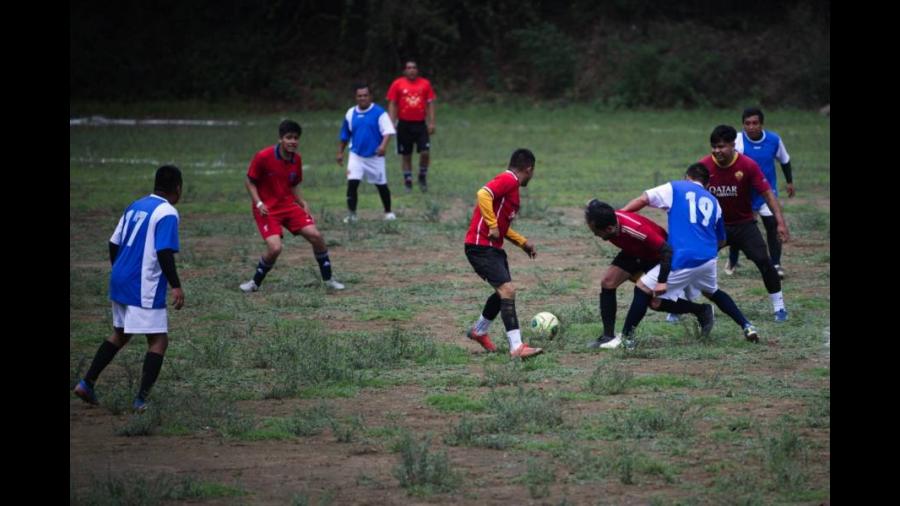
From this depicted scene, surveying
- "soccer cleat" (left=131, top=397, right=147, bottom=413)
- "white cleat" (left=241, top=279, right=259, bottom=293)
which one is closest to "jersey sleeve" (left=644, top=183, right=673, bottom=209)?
"soccer cleat" (left=131, top=397, right=147, bottom=413)

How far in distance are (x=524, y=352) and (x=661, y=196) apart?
5.21ft

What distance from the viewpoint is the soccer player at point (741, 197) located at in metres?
10.7

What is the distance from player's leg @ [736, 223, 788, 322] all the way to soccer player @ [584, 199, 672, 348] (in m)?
1.56

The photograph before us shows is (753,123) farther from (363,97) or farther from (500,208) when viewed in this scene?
(363,97)

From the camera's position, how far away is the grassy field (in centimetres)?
641

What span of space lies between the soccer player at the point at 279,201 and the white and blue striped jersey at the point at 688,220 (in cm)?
400

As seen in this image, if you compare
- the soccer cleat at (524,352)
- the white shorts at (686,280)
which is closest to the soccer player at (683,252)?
the white shorts at (686,280)

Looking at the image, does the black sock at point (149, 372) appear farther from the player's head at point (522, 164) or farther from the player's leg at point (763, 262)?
the player's leg at point (763, 262)

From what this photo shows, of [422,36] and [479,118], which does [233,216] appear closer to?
[479,118]

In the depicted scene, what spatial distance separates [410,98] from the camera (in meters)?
20.4

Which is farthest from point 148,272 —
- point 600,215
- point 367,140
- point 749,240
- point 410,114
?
point 410,114

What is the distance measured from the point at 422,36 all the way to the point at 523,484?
31.5m
